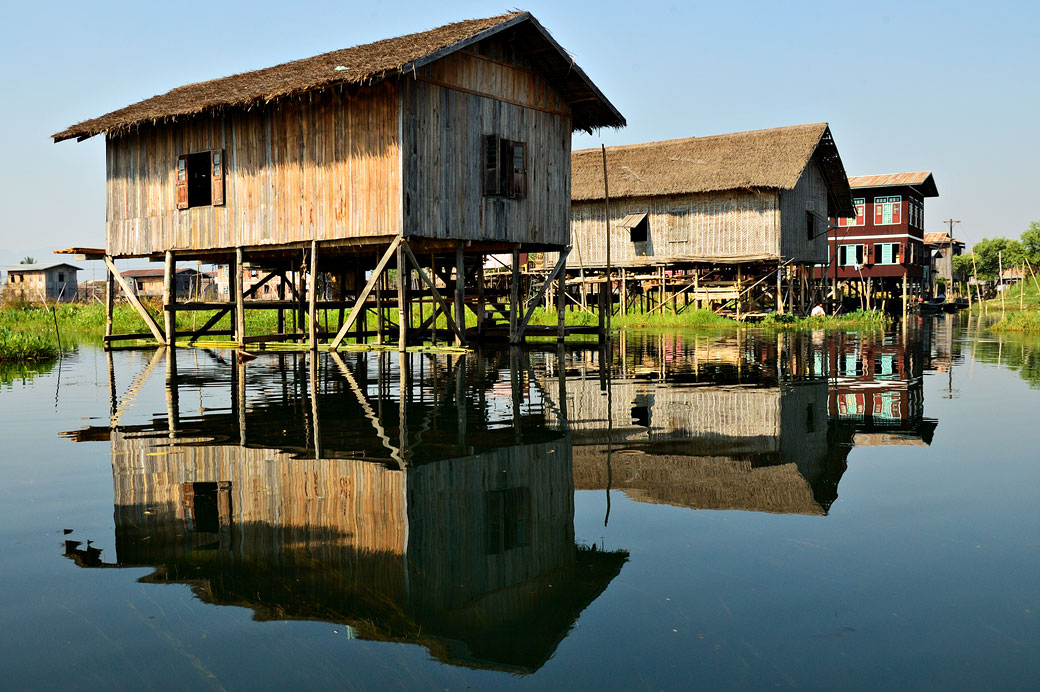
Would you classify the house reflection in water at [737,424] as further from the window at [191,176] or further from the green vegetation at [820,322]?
the green vegetation at [820,322]

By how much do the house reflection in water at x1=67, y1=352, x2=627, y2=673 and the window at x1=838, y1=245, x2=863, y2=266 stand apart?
44954mm

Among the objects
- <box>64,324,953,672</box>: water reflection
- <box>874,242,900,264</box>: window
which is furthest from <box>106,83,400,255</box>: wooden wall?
<box>874,242,900,264</box>: window

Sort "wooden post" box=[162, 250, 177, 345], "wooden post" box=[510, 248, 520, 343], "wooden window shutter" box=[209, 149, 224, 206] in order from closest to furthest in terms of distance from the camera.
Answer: "wooden window shutter" box=[209, 149, 224, 206]
"wooden post" box=[510, 248, 520, 343]
"wooden post" box=[162, 250, 177, 345]

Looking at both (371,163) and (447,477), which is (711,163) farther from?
(447,477)

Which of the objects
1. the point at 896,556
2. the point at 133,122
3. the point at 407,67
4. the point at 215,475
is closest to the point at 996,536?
the point at 896,556

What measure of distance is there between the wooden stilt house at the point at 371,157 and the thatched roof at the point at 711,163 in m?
14.5

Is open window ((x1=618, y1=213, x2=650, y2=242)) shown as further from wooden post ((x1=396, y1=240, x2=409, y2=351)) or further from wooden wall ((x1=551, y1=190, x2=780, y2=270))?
wooden post ((x1=396, y1=240, x2=409, y2=351))

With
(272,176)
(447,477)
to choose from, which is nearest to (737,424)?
(447,477)

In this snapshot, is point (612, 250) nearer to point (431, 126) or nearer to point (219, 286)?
point (431, 126)

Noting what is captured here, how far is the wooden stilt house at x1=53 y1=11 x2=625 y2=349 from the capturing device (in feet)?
55.6

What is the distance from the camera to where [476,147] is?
18.1 m

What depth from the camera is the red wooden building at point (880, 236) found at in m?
49.7

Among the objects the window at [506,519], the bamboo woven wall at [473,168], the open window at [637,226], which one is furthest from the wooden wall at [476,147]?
the open window at [637,226]

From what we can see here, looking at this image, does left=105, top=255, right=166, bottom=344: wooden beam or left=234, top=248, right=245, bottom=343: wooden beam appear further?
left=105, top=255, right=166, bottom=344: wooden beam
